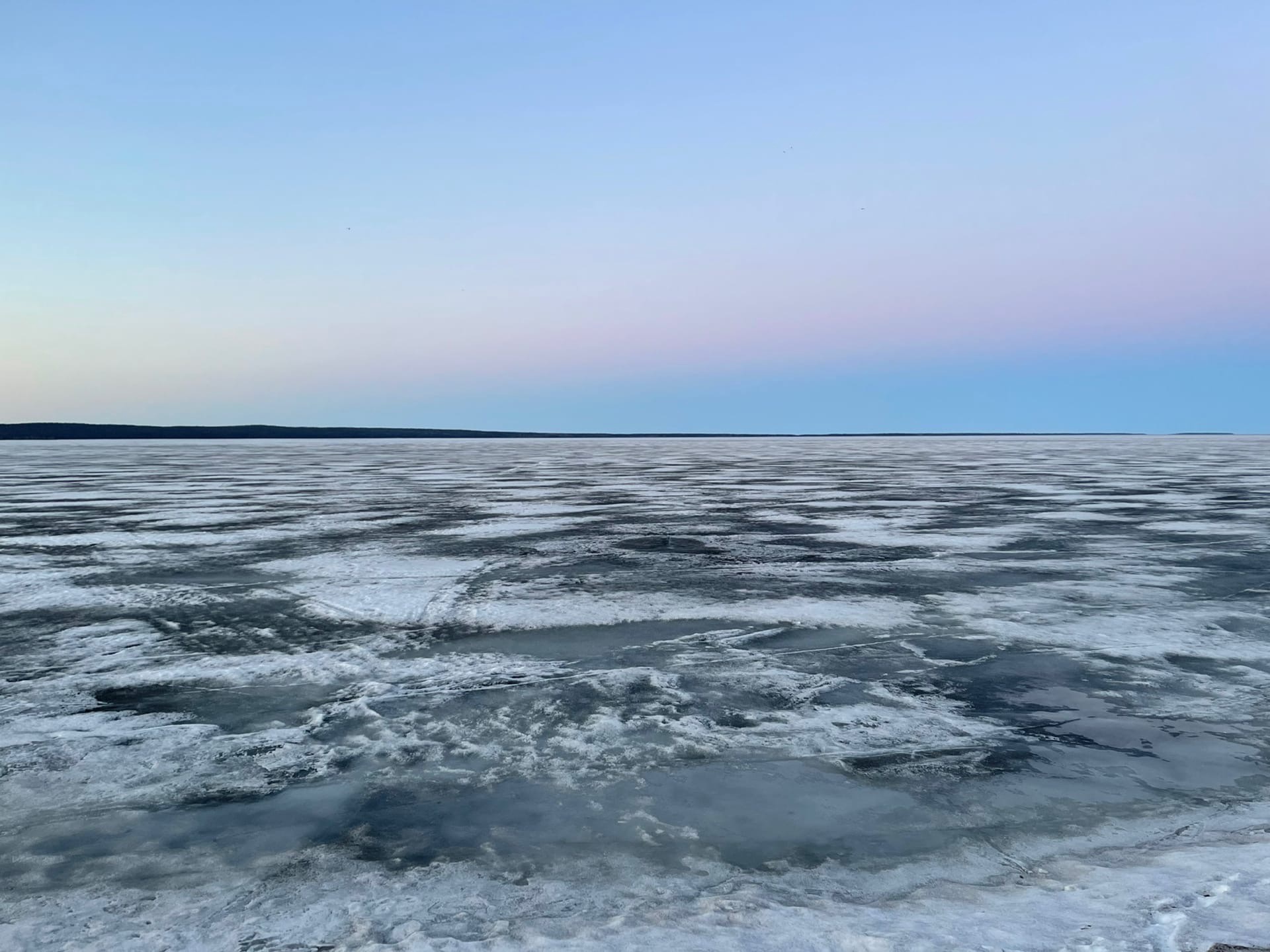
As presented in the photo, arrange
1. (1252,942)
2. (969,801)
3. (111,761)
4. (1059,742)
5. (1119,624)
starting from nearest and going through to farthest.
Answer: (1252,942) → (969,801) → (111,761) → (1059,742) → (1119,624)

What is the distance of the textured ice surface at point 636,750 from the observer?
5.44 ft

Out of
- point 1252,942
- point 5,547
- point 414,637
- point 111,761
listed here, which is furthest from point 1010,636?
point 5,547

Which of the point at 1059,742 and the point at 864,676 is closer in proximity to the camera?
the point at 1059,742

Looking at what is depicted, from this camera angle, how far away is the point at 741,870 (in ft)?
5.98

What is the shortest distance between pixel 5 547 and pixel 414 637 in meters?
4.60

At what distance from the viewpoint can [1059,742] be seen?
257cm

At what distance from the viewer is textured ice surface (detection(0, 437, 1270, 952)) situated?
1658 mm

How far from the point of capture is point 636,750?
2.49 metres

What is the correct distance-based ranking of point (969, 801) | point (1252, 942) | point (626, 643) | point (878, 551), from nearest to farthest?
1. point (1252, 942)
2. point (969, 801)
3. point (626, 643)
4. point (878, 551)

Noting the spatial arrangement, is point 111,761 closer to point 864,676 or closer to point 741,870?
point 741,870

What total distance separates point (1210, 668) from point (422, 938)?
10.1 feet

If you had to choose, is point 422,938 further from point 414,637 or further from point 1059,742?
point 414,637

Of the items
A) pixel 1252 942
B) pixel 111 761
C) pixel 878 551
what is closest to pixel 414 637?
pixel 111 761

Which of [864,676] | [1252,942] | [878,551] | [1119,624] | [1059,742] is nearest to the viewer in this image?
[1252,942]
